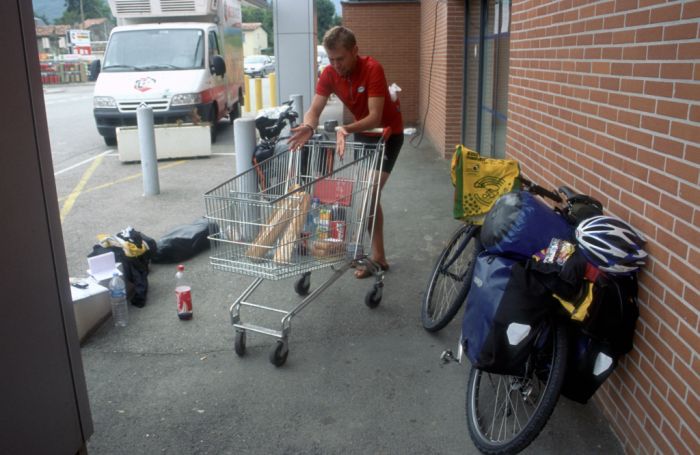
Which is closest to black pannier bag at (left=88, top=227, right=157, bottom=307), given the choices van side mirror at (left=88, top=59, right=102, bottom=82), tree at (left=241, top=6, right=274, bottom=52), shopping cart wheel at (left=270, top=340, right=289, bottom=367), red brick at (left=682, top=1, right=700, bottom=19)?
shopping cart wheel at (left=270, top=340, right=289, bottom=367)

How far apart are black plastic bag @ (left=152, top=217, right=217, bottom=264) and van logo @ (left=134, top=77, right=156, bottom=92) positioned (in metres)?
7.76

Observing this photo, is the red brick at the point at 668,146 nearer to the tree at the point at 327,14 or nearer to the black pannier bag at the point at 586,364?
the black pannier bag at the point at 586,364

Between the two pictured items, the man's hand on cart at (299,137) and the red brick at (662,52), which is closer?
the red brick at (662,52)

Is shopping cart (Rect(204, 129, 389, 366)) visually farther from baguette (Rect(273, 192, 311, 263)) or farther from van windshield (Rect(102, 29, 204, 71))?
van windshield (Rect(102, 29, 204, 71))

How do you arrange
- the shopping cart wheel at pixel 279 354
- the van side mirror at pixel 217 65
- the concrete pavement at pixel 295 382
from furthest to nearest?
the van side mirror at pixel 217 65 < the shopping cart wheel at pixel 279 354 < the concrete pavement at pixel 295 382

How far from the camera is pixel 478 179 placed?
13.8 ft

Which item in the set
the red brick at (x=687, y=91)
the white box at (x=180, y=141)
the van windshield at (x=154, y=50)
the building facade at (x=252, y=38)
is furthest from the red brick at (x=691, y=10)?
the building facade at (x=252, y=38)

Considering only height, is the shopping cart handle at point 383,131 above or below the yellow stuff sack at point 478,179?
above

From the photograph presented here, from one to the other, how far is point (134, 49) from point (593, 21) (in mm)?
12427

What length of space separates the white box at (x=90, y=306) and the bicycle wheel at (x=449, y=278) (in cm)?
237

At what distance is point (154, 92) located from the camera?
43.5ft

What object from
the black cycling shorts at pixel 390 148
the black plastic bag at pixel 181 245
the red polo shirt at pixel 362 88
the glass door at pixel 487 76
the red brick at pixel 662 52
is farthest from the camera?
the glass door at pixel 487 76

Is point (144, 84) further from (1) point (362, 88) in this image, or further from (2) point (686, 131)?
(2) point (686, 131)

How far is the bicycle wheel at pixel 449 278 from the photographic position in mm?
4496
